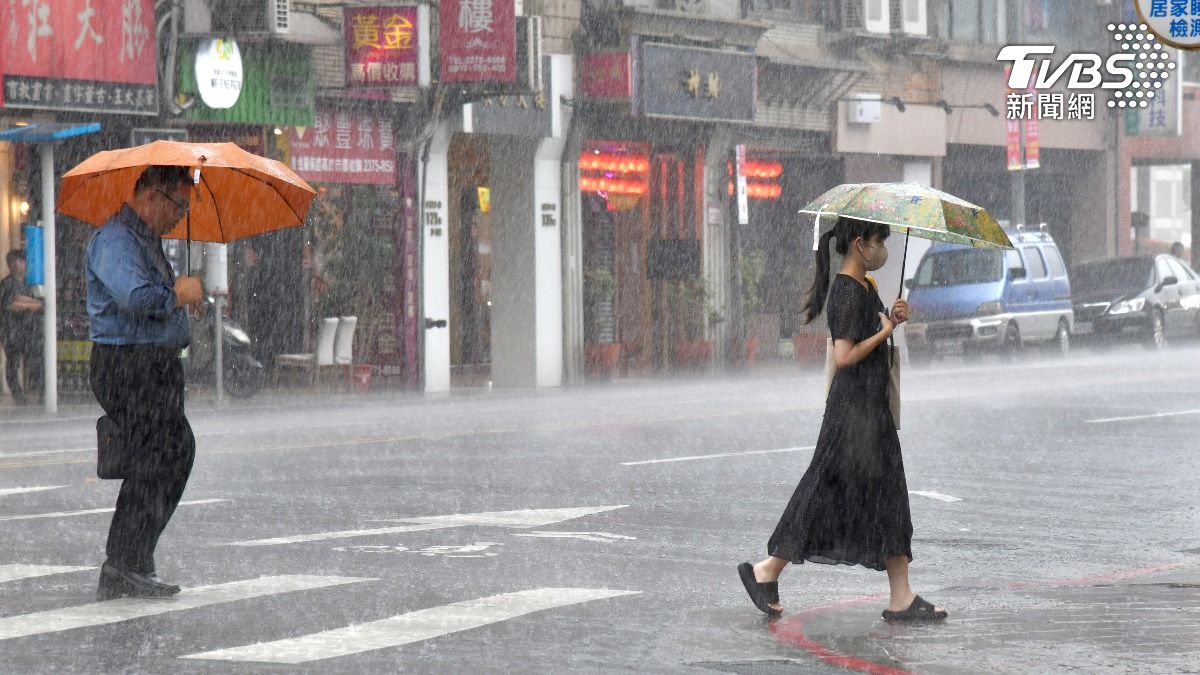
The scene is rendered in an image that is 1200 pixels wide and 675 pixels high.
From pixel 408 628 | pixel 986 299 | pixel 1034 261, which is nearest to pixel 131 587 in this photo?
pixel 408 628

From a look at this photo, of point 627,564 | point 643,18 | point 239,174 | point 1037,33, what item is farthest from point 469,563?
point 1037,33

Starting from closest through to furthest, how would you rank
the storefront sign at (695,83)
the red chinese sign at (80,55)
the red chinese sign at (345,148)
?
1. the red chinese sign at (80,55)
2. the red chinese sign at (345,148)
3. the storefront sign at (695,83)

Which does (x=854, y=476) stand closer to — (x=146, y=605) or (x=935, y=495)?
(x=146, y=605)

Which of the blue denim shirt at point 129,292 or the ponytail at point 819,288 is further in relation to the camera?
the blue denim shirt at point 129,292

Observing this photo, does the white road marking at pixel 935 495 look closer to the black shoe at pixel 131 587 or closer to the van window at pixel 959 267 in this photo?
the black shoe at pixel 131 587

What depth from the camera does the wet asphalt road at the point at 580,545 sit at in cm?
794

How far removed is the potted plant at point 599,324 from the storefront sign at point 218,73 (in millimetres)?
8144

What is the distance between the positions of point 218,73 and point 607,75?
7.78 meters

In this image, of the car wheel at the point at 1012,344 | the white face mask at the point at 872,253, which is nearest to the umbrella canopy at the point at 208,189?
the white face mask at the point at 872,253

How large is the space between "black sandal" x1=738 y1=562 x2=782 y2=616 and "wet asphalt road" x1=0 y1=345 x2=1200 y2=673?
0.11 m

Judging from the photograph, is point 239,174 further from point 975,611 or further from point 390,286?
point 390,286

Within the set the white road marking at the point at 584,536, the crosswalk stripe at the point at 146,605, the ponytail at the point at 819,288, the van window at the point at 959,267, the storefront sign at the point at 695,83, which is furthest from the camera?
the van window at the point at 959,267

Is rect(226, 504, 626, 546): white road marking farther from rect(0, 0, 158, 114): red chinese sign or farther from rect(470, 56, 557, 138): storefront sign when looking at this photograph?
rect(470, 56, 557, 138): storefront sign

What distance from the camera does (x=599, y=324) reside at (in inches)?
1390
